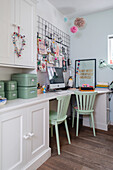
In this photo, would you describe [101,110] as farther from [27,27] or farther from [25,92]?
[27,27]

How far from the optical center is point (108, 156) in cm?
183

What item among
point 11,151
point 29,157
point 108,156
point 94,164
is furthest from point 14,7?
point 108,156

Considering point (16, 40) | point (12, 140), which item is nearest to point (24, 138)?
point (12, 140)

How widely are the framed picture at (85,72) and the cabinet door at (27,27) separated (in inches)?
70.5

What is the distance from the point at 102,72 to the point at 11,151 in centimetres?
258

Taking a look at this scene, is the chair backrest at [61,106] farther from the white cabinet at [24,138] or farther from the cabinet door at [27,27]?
the cabinet door at [27,27]

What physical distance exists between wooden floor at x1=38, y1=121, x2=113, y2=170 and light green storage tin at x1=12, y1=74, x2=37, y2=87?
3.36 feet

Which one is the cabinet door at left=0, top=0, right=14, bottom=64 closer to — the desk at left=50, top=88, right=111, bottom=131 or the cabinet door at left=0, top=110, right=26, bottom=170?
the cabinet door at left=0, top=110, right=26, bottom=170

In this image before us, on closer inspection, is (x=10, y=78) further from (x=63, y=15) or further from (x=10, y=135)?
(x=63, y=15)

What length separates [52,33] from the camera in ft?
9.30

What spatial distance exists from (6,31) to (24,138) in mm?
1175

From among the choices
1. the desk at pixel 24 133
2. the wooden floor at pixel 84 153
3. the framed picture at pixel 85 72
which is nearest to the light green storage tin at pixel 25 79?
the desk at pixel 24 133

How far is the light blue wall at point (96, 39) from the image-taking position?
3.07 metres

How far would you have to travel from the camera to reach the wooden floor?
1621mm
